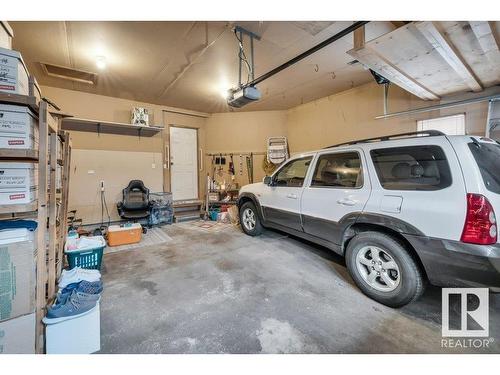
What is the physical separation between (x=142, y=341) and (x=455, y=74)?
459cm

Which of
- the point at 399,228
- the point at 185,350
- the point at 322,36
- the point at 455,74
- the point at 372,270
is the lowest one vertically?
the point at 185,350

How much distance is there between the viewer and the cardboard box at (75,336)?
58.2 inches

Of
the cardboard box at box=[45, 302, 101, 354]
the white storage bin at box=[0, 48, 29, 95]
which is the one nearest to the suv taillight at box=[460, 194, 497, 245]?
the cardboard box at box=[45, 302, 101, 354]

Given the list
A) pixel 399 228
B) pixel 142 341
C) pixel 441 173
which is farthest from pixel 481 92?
pixel 142 341

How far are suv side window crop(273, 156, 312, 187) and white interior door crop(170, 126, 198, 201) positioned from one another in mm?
3749

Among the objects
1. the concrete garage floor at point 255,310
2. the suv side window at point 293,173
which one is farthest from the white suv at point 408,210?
the concrete garage floor at point 255,310

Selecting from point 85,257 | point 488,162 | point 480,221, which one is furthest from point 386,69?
point 85,257

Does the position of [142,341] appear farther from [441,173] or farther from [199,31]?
[199,31]

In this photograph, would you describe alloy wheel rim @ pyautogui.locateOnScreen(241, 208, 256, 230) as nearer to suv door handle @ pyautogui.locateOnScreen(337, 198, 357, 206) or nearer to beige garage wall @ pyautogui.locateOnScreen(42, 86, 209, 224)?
suv door handle @ pyautogui.locateOnScreen(337, 198, 357, 206)

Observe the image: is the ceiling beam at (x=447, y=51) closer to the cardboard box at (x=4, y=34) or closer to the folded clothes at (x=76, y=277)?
the cardboard box at (x=4, y=34)

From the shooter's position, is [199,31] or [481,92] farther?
[481,92]

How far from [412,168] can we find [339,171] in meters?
0.76

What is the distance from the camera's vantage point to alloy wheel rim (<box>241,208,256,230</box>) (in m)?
4.18

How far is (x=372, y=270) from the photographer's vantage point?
7.09 ft
